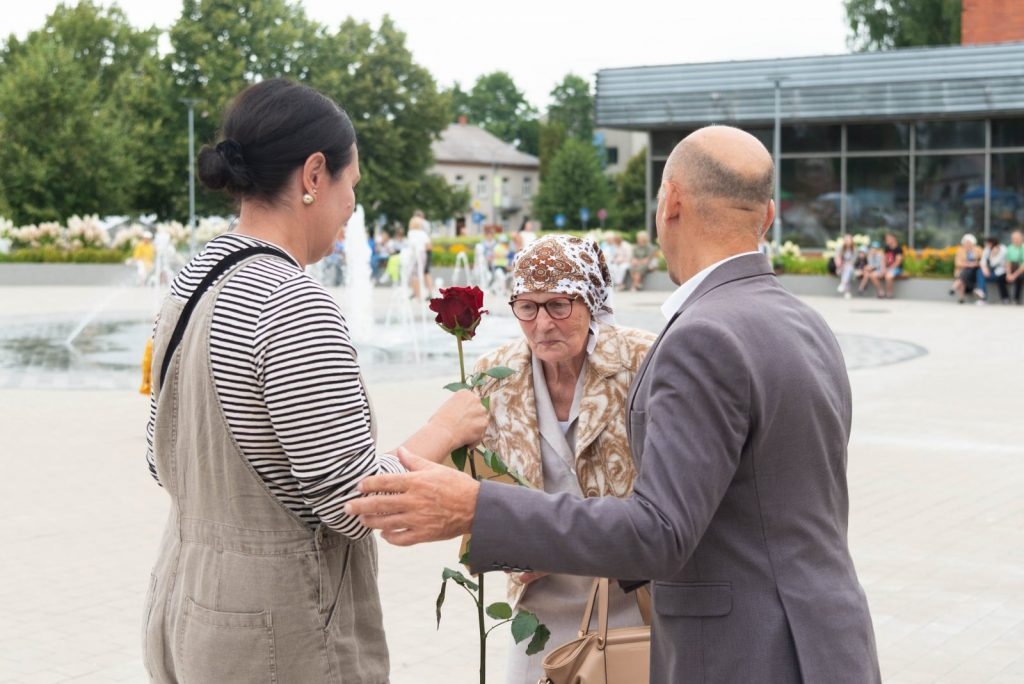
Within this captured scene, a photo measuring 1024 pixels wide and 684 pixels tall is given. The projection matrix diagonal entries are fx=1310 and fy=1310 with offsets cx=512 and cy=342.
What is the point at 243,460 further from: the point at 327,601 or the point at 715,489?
the point at 715,489

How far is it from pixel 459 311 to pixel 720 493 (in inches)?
29.0

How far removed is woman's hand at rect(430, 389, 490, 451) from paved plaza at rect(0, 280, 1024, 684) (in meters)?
3.01

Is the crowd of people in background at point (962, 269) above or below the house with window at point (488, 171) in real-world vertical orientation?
below

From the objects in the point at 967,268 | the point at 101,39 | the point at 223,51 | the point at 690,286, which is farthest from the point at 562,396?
the point at 101,39

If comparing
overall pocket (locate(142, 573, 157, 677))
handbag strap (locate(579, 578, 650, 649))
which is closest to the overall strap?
overall pocket (locate(142, 573, 157, 677))

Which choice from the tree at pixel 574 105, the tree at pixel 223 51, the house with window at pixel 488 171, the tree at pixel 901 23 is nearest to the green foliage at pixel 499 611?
the tree at pixel 223 51

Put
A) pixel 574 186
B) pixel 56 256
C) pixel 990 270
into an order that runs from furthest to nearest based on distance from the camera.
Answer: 1. pixel 574 186
2. pixel 56 256
3. pixel 990 270

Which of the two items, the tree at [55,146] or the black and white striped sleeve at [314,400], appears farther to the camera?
the tree at [55,146]

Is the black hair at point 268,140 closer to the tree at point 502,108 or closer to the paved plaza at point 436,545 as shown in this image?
the paved plaza at point 436,545

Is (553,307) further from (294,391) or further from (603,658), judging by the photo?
(294,391)

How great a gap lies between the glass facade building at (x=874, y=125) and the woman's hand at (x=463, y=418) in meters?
36.1

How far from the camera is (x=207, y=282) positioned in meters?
2.44

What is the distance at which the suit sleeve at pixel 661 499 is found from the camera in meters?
2.06

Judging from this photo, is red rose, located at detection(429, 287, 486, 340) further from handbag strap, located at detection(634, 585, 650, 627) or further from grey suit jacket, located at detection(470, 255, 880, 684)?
handbag strap, located at detection(634, 585, 650, 627)
